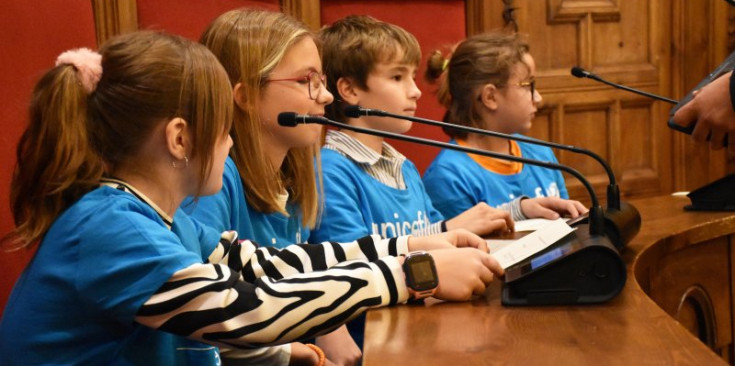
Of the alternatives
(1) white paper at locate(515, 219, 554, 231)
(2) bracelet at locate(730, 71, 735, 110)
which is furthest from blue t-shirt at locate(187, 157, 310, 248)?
(2) bracelet at locate(730, 71, 735, 110)

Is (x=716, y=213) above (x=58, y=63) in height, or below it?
below

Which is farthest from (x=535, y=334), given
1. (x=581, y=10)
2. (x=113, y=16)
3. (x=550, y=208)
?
(x=581, y=10)

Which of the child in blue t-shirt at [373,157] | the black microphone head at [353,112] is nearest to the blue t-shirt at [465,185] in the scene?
the child in blue t-shirt at [373,157]

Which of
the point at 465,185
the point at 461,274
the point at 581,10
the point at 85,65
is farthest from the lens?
the point at 581,10

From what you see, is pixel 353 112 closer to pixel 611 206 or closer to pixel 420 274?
pixel 420 274

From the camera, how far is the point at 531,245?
157cm

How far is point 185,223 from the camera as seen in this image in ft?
4.87

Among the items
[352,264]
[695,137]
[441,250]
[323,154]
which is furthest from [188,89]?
[695,137]

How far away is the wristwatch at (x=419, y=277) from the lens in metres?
1.37

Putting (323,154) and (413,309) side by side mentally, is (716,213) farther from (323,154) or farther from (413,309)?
(413,309)

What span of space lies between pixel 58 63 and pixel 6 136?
2.02 ft

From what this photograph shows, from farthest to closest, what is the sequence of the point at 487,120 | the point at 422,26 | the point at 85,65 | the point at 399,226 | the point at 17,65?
the point at 422,26 < the point at 487,120 < the point at 399,226 < the point at 17,65 < the point at 85,65

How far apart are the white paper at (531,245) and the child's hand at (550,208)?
0.73 metres

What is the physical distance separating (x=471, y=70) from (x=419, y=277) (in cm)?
166
